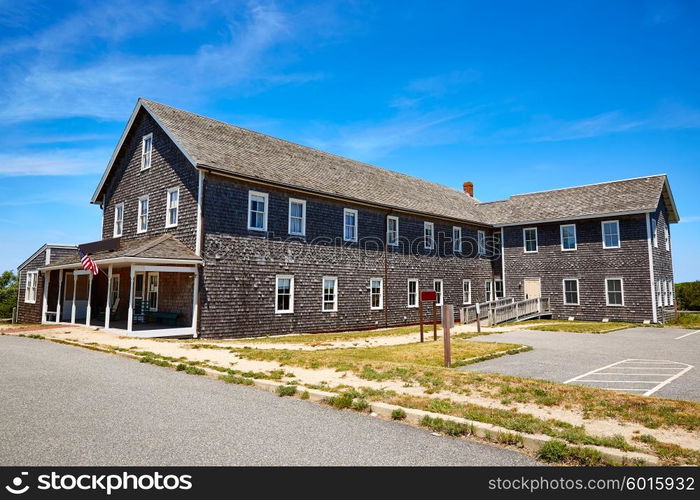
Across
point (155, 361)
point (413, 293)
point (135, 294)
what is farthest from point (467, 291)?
point (155, 361)

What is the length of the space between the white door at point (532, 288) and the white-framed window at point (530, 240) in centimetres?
213

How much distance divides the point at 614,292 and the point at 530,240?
6.21m

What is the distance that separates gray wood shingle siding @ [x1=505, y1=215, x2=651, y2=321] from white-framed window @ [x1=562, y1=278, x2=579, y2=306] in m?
0.20

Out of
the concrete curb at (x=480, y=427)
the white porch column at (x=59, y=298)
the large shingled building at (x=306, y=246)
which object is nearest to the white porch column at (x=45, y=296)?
the large shingled building at (x=306, y=246)

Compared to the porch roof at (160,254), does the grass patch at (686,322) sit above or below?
below

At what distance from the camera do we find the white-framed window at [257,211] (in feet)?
63.5

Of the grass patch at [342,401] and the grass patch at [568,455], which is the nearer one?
the grass patch at [568,455]

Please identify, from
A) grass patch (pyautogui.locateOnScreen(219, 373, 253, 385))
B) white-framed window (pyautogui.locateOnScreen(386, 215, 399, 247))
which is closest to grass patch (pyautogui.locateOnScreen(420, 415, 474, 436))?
grass patch (pyautogui.locateOnScreen(219, 373, 253, 385))

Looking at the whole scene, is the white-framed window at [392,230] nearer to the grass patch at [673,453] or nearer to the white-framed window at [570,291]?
the white-framed window at [570,291]

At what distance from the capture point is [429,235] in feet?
92.9

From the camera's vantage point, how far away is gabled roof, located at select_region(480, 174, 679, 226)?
27.7 metres

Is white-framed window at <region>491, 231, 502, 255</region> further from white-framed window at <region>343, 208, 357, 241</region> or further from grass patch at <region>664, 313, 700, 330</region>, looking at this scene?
white-framed window at <region>343, 208, 357, 241</region>

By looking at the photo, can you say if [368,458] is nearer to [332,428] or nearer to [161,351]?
[332,428]
